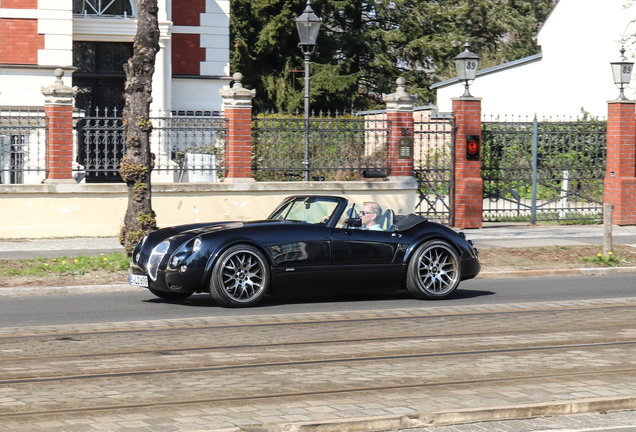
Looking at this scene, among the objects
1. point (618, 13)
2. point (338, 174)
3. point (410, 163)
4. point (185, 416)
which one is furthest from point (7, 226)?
point (618, 13)

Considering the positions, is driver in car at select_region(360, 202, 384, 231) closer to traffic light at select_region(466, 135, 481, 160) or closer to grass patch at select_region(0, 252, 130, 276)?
grass patch at select_region(0, 252, 130, 276)

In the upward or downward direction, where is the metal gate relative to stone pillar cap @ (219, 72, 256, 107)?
downward

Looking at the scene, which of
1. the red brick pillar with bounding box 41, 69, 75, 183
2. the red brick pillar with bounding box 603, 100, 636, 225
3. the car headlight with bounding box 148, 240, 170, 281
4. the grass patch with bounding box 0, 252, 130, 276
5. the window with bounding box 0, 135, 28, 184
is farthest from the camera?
the red brick pillar with bounding box 603, 100, 636, 225

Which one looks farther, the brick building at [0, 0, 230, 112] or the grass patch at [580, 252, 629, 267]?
the brick building at [0, 0, 230, 112]

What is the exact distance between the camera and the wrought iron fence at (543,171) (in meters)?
22.2

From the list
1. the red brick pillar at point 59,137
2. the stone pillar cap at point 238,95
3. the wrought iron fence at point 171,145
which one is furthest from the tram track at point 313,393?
the stone pillar cap at point 238,95

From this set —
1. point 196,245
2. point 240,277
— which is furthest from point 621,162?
point 196,245

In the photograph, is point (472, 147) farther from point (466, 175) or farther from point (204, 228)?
point (204, 228)

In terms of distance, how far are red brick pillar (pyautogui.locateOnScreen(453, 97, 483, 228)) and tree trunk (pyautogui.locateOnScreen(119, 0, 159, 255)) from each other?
8509mm

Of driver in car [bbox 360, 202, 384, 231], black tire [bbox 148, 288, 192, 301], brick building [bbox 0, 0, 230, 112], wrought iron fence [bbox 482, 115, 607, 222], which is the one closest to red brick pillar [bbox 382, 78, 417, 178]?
wrought iron fence [bbox 482, 115, 607, 222]

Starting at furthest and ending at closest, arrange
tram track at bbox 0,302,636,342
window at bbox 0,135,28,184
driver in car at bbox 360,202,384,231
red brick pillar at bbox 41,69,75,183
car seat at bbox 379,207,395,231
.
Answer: red brick pillar at bbox 41,69,75,183 < window at bbox 0,135,28,184 < car seat at bbox 379,207,395,231 < driver in car at bbox 360,202,384,231 < tram track at bbox 0,302,636,342

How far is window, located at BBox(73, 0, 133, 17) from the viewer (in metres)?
25.7

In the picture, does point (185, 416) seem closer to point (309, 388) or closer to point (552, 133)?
point (309, 388)

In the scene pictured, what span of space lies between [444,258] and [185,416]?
6.44 metres
